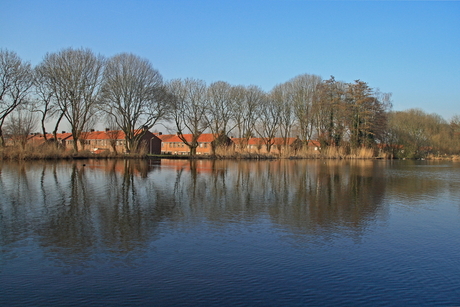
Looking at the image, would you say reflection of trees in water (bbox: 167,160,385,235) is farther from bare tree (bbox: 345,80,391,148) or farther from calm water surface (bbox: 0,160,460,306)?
bare tree (bbox: 345,80,391,148)

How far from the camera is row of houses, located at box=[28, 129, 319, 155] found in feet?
137

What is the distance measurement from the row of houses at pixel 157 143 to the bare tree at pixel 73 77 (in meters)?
4.17

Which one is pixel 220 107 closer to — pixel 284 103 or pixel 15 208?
pixel 284 103

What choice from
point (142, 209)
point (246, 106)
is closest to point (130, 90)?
point (246, 106)

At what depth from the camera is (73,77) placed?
120 ft

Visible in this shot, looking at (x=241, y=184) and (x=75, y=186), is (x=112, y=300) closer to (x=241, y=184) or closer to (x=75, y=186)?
(x=75, y=186)

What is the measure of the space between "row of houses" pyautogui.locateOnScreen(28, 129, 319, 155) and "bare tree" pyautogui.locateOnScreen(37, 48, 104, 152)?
4.17 meters

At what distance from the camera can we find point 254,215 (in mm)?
10008

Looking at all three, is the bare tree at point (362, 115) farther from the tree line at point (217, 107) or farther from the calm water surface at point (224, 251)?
the calm water surface at point (224, 251)

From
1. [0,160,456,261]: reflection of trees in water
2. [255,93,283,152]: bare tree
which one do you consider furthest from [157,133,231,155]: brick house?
[0,160,456,261]: reflection of trees in water

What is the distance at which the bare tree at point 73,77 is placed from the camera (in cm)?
3625

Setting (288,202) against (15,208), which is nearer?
(15,208)

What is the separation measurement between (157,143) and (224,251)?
6535cm

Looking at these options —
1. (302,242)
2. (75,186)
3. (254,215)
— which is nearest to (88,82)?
(75,186)
